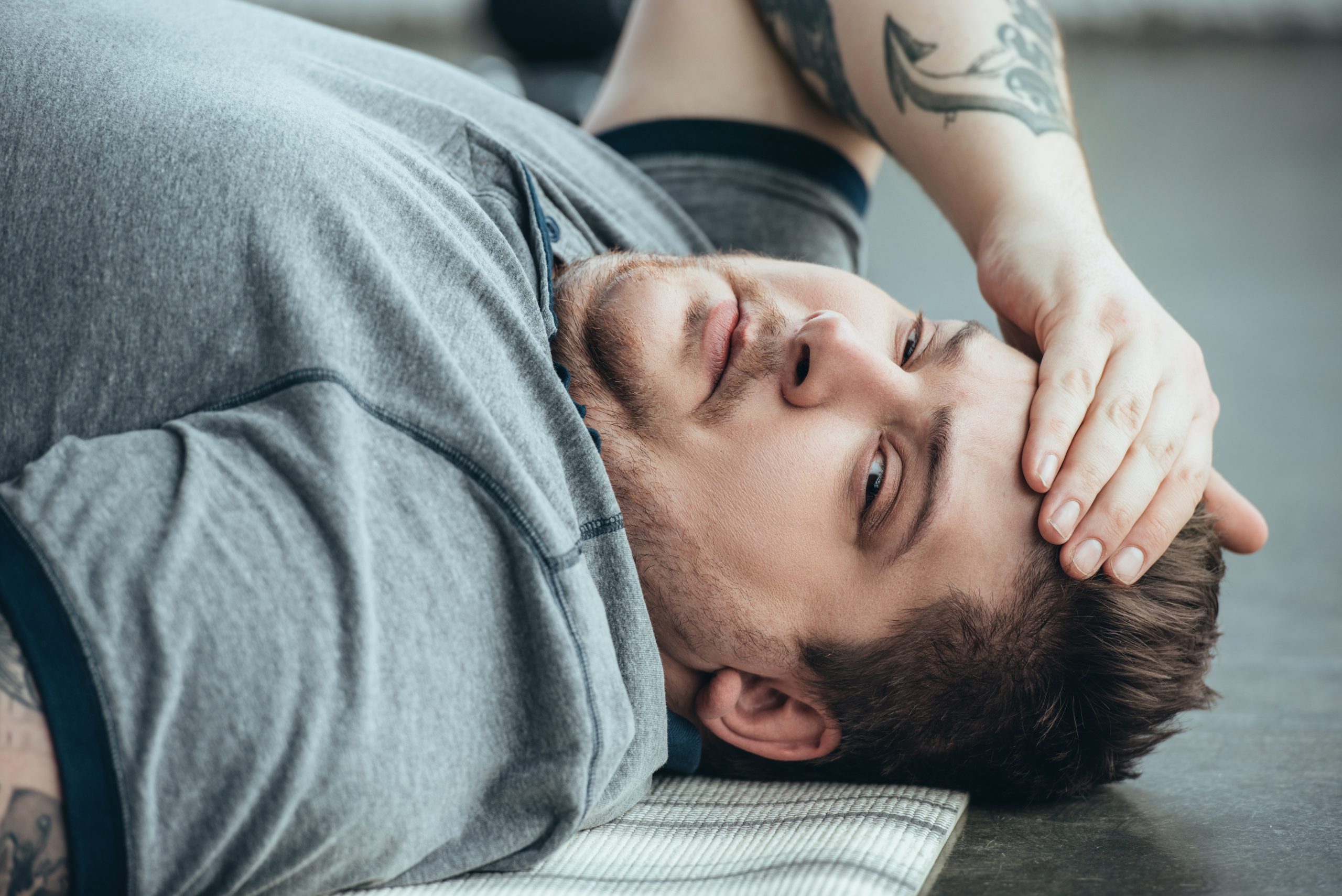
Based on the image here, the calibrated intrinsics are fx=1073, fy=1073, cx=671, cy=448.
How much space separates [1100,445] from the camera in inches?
35.8

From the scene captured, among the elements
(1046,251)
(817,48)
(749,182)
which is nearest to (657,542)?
(1046,251)

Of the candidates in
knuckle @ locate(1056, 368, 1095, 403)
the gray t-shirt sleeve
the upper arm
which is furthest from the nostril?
the upper arm

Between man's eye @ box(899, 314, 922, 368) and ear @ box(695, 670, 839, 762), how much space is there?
322mm

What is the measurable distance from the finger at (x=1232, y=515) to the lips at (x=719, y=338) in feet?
1.74

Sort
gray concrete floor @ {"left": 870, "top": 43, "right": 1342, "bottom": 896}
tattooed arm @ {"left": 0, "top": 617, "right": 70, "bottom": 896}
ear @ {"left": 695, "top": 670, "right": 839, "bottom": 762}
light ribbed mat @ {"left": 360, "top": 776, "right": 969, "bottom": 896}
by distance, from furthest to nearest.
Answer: ear @ {"left": 695, "top": 670, "right": 839, "bottom": 762}
gray concrete floor @ {"left": 870, "top": 43, "right": 1342, "bottom": 896}
light ribbed mat @ {"left": 360, "top": 776, "right": 969, "bottom": 896}
tattooed arm @ {"left": 0, "top": 617, "right": 70, "bottom": 896}

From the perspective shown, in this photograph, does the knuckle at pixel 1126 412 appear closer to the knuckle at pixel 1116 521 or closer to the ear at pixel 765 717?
the knuckle at pixel 1116 521

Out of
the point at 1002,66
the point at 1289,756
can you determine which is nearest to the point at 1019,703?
the point at 1289,756

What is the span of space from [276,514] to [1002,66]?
1.14 m

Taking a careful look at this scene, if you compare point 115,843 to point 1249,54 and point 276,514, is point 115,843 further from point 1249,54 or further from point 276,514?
point 1249,54

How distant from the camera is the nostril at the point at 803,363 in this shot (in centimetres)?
96

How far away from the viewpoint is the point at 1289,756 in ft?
3.56

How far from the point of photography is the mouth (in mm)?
983

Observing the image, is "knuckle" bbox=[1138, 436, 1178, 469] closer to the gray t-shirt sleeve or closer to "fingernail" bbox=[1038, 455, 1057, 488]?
"fingernail" bbox=[1038, 455, 1057, 488]

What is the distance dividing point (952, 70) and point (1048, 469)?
0.73 m
